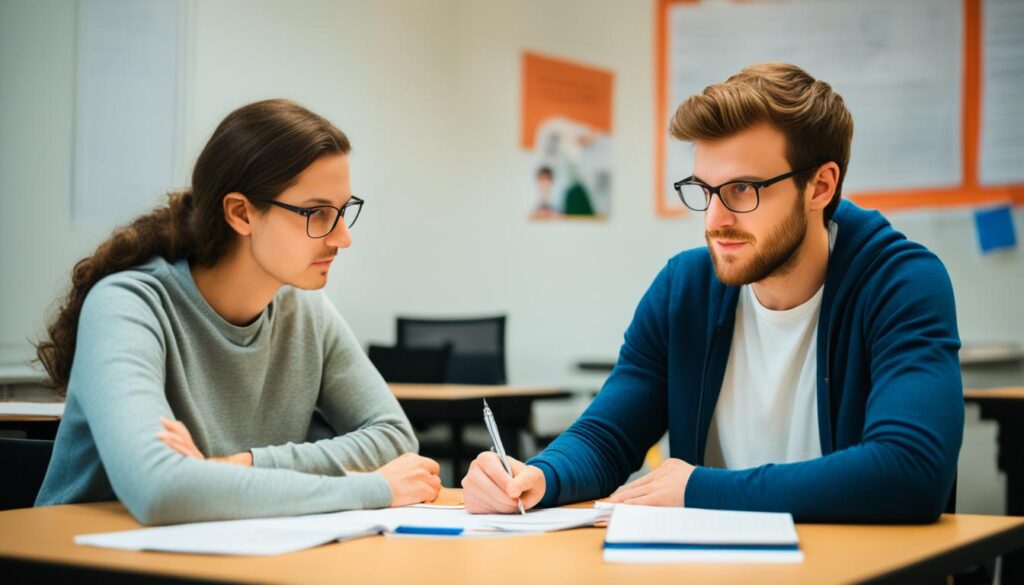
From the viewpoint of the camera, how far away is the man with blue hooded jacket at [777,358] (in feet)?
4.30

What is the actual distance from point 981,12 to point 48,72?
12.3 feet

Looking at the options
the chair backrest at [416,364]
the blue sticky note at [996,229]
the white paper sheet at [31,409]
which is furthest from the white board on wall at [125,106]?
the blue sticky note at [996,229]

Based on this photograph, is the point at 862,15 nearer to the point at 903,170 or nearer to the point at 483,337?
the point at 903,170

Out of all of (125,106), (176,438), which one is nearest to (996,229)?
(125,106)

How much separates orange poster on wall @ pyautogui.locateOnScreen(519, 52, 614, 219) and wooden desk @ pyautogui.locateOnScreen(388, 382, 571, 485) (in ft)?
4.88

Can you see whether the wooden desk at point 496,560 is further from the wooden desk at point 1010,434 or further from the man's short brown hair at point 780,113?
the wooden desk at point 1010,434

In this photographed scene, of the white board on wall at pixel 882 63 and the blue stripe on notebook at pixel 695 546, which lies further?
the white board on wall at pixel 882 63

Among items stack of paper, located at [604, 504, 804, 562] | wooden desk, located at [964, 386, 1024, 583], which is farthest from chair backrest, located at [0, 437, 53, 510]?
wooden desk, located at [964, 386, 1024, 583]

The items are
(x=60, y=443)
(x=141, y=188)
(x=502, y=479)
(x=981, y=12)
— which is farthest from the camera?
(x=981, y=12)

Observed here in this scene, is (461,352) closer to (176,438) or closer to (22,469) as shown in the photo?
(22,469)

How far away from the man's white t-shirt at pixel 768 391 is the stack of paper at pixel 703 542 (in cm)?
51

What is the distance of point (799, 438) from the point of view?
1636mm

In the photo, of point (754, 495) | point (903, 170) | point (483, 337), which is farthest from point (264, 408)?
point (903, 170)

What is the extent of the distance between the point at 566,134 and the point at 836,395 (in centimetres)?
404
